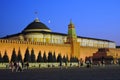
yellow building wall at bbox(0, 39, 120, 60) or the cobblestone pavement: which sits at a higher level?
yellow building wall at bbox(0, 39, 120, 60)

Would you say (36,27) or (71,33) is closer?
(71,33)

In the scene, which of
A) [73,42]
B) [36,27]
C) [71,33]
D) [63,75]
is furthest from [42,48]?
[63,75]

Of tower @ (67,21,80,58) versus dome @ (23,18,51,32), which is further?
dome @ (23,18,51,32)

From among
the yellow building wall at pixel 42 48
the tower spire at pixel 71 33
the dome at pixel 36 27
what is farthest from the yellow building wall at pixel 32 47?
the dome at pixel 36 27

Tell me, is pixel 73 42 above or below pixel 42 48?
above

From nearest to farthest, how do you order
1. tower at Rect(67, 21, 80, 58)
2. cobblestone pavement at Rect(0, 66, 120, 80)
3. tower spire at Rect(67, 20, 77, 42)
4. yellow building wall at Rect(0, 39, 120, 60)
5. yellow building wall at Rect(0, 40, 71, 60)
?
cobblestone pavement at Rect(0, 66, 120, 80) → yellow building wall at Rect(0, 40, 71, 60) → yellow building wall at Rect(0, 39, 120, 60) → tower at Rect(67, 21, 80, 58) → tower spire at Rect(67, 20, 77, 42)

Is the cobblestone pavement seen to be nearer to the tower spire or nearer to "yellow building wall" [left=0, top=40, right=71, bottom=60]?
"yellow building wall" [left=0, top=40, right=71, bottom=60]

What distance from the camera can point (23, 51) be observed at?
168ft

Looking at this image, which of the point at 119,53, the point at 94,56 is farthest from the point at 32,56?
the point at 119,53

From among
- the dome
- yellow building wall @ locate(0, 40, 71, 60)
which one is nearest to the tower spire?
yellow building wall @ locate(0, 40, 71, 60)

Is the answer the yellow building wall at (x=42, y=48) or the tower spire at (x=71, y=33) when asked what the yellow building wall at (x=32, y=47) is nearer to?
the yellow building wall at (x=42, y=48)

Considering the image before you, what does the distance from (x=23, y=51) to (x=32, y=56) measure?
4.34 meters

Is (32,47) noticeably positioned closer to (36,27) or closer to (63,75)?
(36,27)

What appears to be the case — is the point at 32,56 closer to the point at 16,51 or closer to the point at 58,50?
the point at 16,51
